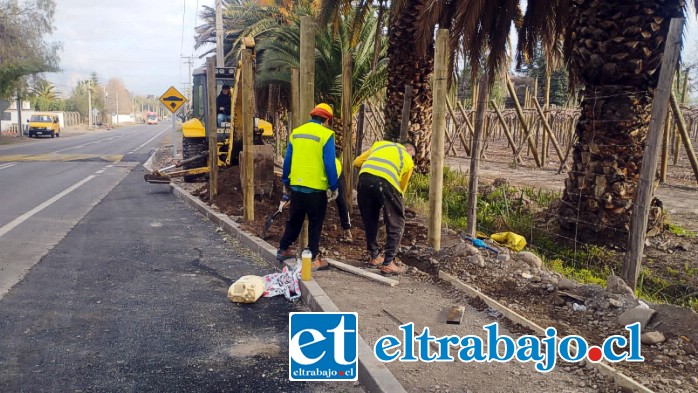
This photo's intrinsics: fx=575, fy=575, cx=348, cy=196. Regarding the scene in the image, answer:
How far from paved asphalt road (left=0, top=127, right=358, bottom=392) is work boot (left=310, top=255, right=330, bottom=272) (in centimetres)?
73

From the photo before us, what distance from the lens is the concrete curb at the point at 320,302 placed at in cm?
383

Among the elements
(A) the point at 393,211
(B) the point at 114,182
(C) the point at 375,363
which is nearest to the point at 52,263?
(A) the point at 393,211

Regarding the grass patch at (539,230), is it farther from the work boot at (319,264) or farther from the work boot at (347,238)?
the work boot at (319,264)

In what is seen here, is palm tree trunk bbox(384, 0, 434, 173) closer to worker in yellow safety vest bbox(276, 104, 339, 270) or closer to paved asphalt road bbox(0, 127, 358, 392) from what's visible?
paved asphalt road bbox(0, 127, 358, 392)

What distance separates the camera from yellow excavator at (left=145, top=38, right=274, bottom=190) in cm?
1142

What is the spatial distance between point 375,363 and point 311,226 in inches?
110

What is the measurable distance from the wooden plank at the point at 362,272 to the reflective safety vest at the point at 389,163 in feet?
3.25

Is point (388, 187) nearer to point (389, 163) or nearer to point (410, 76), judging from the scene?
point (389, 163)

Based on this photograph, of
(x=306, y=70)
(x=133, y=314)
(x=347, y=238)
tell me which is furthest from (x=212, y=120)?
(x=133, y=314)

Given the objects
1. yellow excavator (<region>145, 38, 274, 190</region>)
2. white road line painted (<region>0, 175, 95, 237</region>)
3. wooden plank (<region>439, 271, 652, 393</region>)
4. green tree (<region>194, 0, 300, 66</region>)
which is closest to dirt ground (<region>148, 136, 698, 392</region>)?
wooden plank (<region>439, 271, 652, 393</region>)

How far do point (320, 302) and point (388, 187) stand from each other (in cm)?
159

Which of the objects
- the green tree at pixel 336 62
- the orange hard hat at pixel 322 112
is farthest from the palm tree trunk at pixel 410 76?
the orange hard hat at pixel 322 112

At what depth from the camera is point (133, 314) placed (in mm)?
5383

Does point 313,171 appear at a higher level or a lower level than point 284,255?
higher
